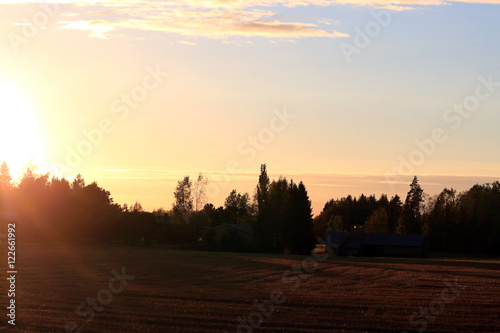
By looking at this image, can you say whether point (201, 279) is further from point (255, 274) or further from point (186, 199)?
point (186, 199)

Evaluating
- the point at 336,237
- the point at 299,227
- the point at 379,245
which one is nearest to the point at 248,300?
the point at 299,227

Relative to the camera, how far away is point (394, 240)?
374ft

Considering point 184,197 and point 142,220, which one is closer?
point 142,220

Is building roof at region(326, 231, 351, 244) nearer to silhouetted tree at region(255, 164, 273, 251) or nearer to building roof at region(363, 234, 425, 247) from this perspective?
building roof at region(363, 234, 425, 247)

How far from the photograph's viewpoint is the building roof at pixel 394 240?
111 metres

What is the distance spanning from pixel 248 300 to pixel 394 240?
279 ft

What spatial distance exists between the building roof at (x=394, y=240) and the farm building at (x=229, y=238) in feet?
72.3

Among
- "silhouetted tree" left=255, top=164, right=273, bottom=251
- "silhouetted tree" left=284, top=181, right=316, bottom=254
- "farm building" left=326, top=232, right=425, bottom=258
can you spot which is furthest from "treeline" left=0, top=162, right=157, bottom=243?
"farm building" left=326, top=232, right=425, bottom=258

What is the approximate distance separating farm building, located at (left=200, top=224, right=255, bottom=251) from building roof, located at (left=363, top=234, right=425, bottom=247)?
22032 millimetres

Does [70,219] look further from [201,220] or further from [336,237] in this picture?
[336,237]

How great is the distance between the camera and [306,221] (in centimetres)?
10419

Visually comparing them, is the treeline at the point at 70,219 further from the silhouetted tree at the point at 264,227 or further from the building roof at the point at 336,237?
the building roof at the point at 336,237

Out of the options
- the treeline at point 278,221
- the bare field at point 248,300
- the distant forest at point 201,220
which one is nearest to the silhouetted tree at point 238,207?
the distant forest at point 201,220

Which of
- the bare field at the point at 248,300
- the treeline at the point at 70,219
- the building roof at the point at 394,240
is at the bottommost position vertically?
the bare field at the point at 248,300
